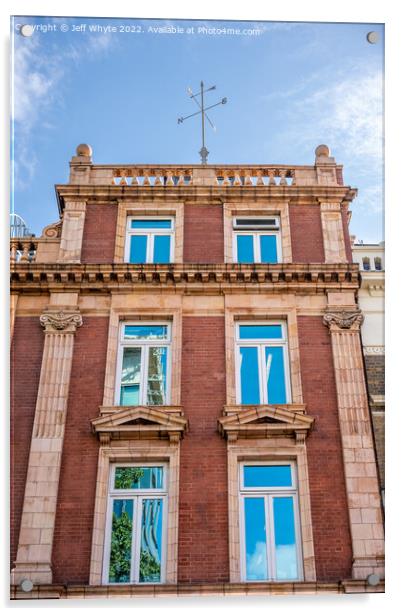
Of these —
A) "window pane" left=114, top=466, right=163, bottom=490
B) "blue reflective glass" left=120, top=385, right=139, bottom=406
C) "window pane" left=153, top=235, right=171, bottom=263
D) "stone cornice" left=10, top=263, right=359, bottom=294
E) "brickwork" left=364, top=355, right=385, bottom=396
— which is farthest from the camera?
"window pane" left=153, top=235, right=171, bottom=263

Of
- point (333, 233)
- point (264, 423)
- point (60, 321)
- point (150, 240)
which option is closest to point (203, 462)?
point (264, 423)

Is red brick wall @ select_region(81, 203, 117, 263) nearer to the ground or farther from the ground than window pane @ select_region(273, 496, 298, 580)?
farther from the ground

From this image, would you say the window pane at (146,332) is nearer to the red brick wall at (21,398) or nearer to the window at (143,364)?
the window at (143,364)

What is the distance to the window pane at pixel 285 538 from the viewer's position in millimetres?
12969

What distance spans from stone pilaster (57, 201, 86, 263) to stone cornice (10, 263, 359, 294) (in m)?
0.46

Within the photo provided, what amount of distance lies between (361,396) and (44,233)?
6843mm

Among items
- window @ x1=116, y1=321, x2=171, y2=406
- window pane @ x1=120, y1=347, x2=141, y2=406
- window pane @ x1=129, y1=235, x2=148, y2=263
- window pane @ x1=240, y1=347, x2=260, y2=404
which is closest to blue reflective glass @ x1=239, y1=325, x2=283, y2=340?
window pane @ x1=240, y1=347, x2=260, y2=404

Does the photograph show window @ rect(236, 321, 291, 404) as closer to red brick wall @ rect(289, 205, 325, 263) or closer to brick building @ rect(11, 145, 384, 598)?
brick building @ rect(11, 145, 384, 598)

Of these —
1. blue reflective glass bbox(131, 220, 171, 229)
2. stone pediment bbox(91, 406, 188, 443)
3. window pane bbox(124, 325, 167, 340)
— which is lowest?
stone pediment bbox(91, 406, 188, 443)

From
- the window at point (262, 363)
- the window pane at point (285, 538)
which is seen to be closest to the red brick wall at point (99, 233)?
the window at point (262, 363)

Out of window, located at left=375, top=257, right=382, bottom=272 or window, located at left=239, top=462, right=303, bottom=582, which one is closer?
window, located at left=239, top=462, right=303, bottom=582

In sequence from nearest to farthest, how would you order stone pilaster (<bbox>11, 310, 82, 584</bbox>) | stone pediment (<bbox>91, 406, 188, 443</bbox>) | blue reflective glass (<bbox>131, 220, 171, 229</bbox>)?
stone pilaster (<bbox>11, 310, 82, 584</bbox>) < stone pediment (<bbox>91, 406, 188, 443</bbox>) < blue reflective glass (<bbox>131, 220, 171, 229</bbox>)

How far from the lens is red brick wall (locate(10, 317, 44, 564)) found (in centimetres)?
1347
